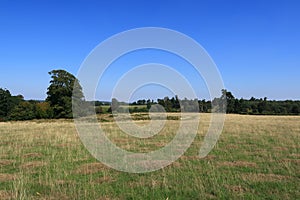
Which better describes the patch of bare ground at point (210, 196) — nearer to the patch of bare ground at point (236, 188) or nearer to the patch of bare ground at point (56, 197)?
the patch of bare ground at point (236, 188)

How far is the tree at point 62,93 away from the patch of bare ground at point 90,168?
49.7 m

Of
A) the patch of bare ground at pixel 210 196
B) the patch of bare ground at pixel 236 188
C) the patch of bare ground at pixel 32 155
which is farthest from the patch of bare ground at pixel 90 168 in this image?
the patch of bare ground at pixel 236 188

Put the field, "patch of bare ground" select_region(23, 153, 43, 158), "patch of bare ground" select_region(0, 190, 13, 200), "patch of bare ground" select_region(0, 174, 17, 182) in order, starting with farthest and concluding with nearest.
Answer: "patch of bare ground" select_region(23, 153, 43, 158) → "patch of bare ground" select_region(0, 174, 17, 182) → the field → "patch of bare ground" select_region(0, 190, 13, 200)

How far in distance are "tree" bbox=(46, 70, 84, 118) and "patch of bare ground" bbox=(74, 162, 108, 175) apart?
163 feet

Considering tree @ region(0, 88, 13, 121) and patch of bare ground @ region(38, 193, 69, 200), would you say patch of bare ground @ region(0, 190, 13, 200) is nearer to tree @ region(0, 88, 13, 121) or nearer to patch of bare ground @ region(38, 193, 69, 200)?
patch of bare ground @ region(38, 193, 69, 200)

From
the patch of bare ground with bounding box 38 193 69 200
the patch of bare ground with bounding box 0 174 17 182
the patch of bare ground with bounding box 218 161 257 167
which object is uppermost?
the patch of bare ground with bounding box 218 161 257 167

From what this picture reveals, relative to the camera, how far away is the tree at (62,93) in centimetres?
5843

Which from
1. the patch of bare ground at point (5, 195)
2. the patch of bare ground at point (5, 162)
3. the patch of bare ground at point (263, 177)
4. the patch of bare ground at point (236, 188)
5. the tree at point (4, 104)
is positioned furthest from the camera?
the tree at point (4, 104)

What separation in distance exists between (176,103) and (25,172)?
49.1 meters

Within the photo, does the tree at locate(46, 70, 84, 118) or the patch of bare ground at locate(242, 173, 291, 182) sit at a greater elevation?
the tree at locate(46, 70, 84, 118)

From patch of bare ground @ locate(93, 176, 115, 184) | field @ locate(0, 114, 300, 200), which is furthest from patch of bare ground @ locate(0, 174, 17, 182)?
patch of bare ground @ locate(93, 176, 115, 184)

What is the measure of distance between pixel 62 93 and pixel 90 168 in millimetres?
54521

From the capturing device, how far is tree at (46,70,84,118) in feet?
192

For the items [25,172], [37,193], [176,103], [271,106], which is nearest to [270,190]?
[37,193]
